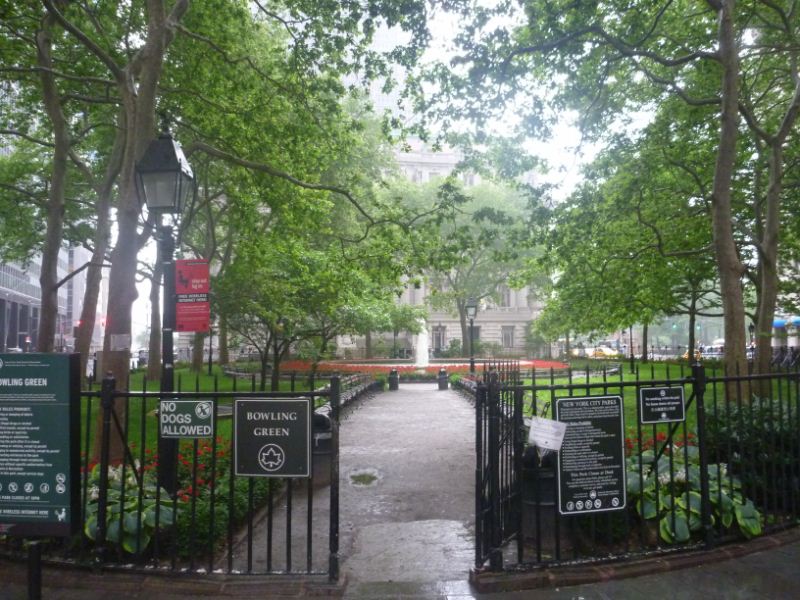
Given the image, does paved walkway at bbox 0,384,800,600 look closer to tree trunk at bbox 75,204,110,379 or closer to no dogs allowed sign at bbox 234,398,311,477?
no dogs allowed sign at bbox 234,398,311,477

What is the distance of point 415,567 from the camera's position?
18.0 feet

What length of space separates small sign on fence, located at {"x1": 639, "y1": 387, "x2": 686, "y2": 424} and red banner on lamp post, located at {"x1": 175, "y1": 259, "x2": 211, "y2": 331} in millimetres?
4651

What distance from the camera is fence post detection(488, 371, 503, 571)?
5.10 metres

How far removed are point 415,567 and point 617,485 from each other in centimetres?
198

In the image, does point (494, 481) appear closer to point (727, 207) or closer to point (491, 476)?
point (491, 476)

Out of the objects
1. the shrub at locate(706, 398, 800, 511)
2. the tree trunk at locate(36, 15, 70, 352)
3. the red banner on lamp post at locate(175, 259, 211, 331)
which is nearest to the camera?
the shrub at locate(706, 398, 800, 511)

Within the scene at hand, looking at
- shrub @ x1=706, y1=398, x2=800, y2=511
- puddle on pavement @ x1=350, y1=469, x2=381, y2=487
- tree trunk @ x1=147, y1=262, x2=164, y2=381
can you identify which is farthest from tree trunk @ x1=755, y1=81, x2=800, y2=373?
tree trunk @ x1=147, y1=262, x2=164, y2=381

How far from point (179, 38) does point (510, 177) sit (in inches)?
339

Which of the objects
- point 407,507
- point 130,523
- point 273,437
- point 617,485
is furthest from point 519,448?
point 130,523

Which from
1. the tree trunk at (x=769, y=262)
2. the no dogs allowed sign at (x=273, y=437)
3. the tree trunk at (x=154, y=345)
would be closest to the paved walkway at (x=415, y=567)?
the no dogs allowed sign at (x=273, y=437)

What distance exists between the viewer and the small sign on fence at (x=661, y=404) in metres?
5.66

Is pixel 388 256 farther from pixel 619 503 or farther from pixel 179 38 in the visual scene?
pixel 619 503

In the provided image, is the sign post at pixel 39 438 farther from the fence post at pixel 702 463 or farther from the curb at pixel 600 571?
the fence post at pixel 702 463

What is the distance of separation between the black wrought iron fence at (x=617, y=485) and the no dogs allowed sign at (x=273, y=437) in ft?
4.95
